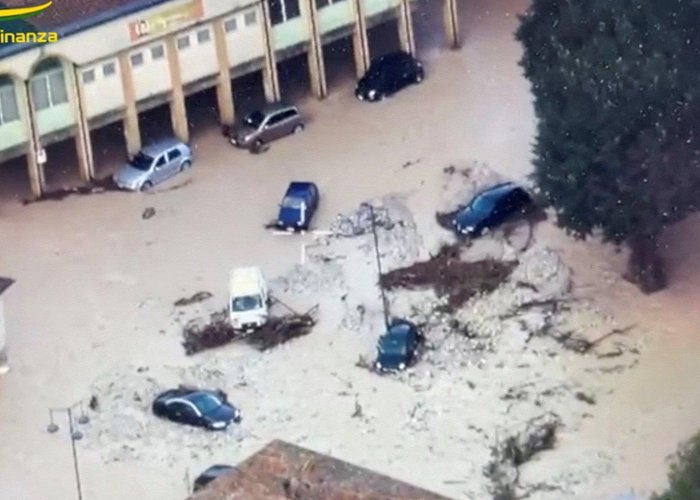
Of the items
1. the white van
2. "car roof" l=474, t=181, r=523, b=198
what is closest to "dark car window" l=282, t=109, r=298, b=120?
"car roof" l=474, t=181, r=523, b=198

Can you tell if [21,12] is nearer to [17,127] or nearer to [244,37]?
[17,127]

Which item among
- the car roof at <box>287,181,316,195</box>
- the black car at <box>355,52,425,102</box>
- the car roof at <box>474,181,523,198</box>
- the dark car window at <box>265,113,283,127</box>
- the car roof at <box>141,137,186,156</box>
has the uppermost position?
the black car at <box>355,52,425,102</box>

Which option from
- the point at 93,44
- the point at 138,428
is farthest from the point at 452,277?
the point at 93,44

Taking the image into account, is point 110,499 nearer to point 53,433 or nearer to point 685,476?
point 53,433

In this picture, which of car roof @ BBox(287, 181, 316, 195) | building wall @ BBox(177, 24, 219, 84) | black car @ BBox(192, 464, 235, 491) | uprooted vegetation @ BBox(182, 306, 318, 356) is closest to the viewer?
black car @ BBox(192, 464, 235, 491)

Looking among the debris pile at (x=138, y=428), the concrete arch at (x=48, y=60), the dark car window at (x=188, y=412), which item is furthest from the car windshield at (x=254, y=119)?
the dark car window at (x=188, y=412)

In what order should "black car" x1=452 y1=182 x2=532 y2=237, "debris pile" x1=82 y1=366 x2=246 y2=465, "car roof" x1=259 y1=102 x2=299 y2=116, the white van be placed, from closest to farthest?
"debris pile" x1=82 y1=366 x2=246 y2=465
the white van
"black car" x1=452 y1=182 x2=532 y2=237
"car roof" x1=259 y1=102 x2=299 y2=116

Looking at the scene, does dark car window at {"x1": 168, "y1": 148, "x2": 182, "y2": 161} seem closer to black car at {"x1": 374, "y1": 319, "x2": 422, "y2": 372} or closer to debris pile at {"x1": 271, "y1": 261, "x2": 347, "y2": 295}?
debris pile at {"x1": 271, "y1": 261, "x2": 347, "y2": 295}
